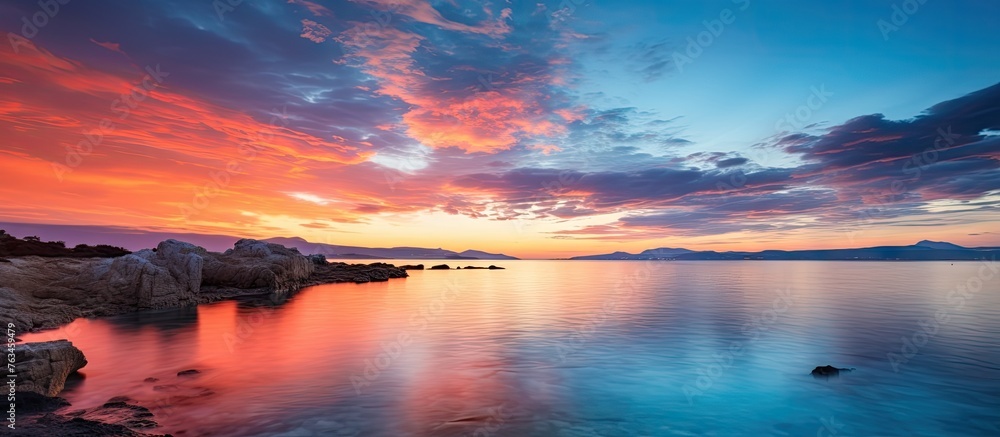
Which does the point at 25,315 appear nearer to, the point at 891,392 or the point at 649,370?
the point at 649,370

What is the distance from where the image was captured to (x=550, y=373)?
19.3 m

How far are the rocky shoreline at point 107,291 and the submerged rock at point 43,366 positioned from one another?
0.03 meters

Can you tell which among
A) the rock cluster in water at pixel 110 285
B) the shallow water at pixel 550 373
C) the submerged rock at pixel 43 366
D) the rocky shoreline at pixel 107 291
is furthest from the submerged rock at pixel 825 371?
the rock cluster in water at pixel 110 285

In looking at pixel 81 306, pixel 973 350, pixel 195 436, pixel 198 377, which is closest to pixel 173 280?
pixel 81 306

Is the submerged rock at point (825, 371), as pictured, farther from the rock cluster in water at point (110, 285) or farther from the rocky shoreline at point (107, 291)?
the rock cluster in water at point (110, 285)

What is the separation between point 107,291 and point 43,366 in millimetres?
27981

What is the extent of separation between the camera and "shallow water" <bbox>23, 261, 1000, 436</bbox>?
1356 cm

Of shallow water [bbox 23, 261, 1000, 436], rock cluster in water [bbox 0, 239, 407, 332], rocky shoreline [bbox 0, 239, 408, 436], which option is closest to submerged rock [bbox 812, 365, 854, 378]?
shallow water [bbox 23, 261, 1000, 436]

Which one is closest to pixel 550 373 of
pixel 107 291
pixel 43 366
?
pixel 43 366

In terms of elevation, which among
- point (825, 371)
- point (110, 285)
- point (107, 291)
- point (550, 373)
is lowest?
point (550, 373)

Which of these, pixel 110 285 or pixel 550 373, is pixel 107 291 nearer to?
pixel 110 285

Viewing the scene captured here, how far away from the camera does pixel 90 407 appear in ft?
43.9

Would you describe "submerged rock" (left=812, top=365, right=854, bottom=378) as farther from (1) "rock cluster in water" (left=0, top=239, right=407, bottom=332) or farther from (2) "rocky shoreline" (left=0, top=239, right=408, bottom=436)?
(1) "rock cluster in water" (left=0, top=239, right=407, bottom=332)

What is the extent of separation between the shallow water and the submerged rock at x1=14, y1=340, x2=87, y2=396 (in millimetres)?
796
